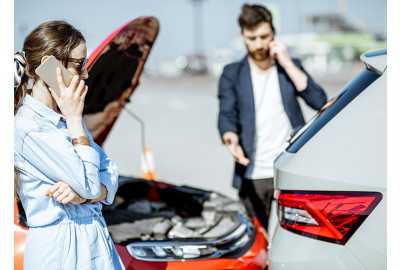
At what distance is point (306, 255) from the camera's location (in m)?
1.72

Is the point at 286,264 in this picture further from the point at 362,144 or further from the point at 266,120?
the point at 266,120

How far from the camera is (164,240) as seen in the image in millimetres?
2488

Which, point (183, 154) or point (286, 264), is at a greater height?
point (286, 264)

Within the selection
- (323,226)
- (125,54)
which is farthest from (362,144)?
(125,54)

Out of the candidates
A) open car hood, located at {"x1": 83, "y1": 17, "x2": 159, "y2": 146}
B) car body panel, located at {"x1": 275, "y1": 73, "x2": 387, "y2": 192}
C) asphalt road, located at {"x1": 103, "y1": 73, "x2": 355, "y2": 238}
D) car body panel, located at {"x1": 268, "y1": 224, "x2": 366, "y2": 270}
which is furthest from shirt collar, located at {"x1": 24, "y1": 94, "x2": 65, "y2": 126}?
asphalt road, located at {"x1": 103, "y1": 73, "x2": 355, "y2": 238}

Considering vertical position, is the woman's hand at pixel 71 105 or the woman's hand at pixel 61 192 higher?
the woman's hand at pixel 71 105

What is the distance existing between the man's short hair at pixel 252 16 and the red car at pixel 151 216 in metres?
0.70

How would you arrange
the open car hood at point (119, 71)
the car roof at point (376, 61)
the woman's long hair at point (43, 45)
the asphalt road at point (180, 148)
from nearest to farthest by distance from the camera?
1. the woman's long hair at point (43, 45)
2. the car roof at point (376, 61)
3. the open car hood at point (119, 71)
4. the asphalt road at point (180, 148)

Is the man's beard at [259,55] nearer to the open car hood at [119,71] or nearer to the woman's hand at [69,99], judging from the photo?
the open car hood at [119,71]

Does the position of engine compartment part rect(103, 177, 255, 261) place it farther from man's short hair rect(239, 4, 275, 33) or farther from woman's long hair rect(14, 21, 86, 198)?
man's short hair rect(239, 4, 275, 33)

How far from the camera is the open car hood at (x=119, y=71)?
262 cm

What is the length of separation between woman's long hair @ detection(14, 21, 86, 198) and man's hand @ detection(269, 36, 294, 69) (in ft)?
5.85

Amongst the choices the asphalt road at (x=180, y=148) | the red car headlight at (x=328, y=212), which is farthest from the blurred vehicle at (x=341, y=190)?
the asphalt road at (x=180, y=148)
